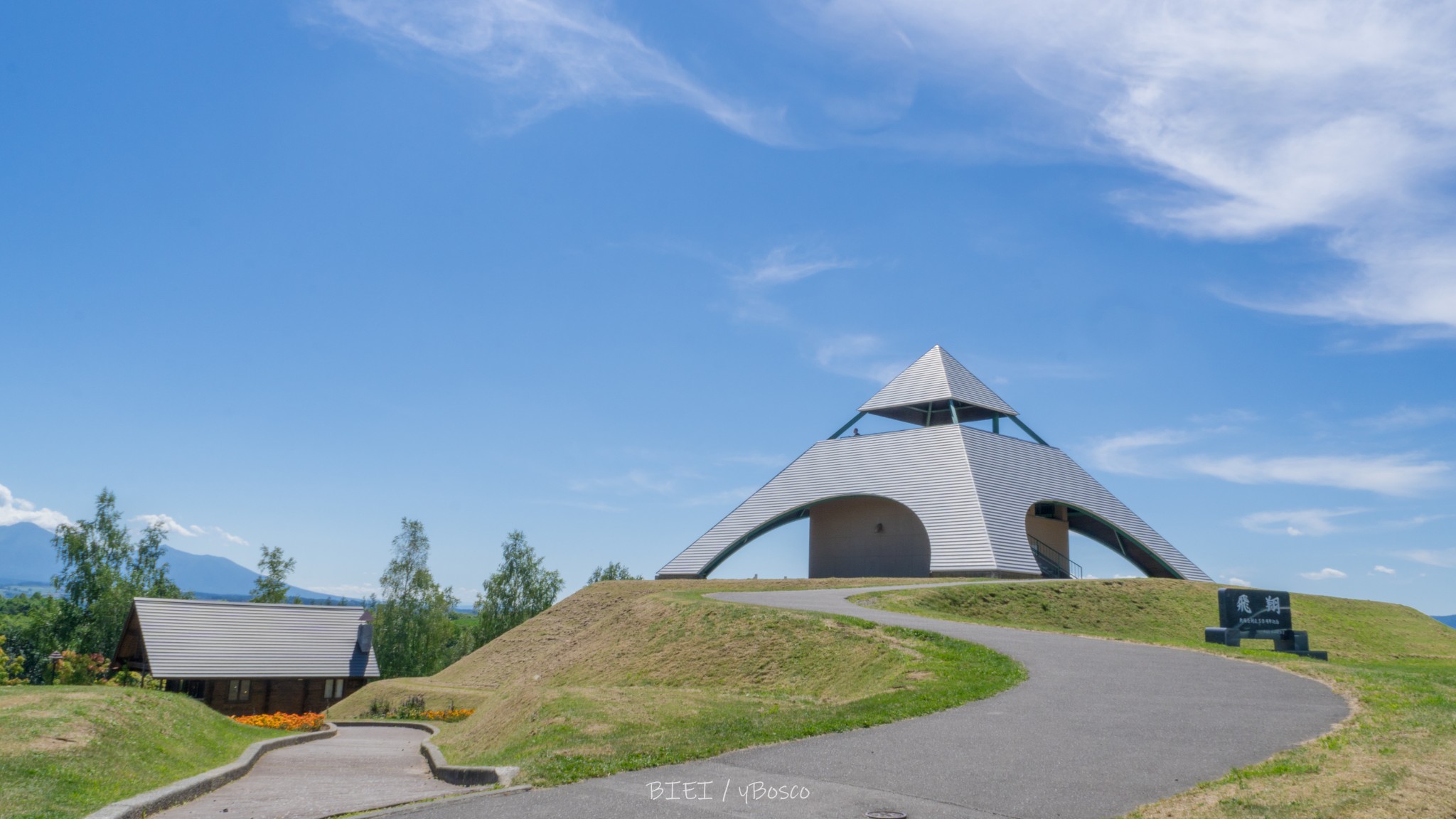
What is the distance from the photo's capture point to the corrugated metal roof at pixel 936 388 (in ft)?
159

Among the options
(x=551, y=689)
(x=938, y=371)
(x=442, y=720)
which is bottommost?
(x=442, y=720)

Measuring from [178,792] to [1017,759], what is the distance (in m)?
7.91

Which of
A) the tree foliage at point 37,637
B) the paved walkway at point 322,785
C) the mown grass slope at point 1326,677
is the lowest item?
the tree foliage at point 37,637

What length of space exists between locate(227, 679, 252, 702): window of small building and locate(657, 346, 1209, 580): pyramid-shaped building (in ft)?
56.3

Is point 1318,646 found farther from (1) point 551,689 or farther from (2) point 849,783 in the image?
(2) point 849,783

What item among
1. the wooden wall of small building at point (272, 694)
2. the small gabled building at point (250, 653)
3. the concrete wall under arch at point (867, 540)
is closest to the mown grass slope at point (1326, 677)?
the concrete wall under arch at point (867, 540)

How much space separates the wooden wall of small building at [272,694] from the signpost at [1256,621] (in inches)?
1165

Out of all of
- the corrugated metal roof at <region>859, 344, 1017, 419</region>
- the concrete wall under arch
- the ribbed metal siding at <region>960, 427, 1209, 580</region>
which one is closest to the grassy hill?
the ribbed metal siding at <region>960, 427, 1209, 580</region>

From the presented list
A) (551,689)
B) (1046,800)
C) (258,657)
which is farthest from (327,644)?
(1046,800)

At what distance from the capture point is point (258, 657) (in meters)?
36.4

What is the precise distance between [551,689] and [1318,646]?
21.9 meters

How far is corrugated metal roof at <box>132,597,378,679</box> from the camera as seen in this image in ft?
113

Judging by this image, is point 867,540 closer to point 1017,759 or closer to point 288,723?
point 288,723

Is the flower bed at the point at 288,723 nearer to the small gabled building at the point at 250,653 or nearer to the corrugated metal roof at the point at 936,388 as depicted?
the small gabled building at the point at 250,653
